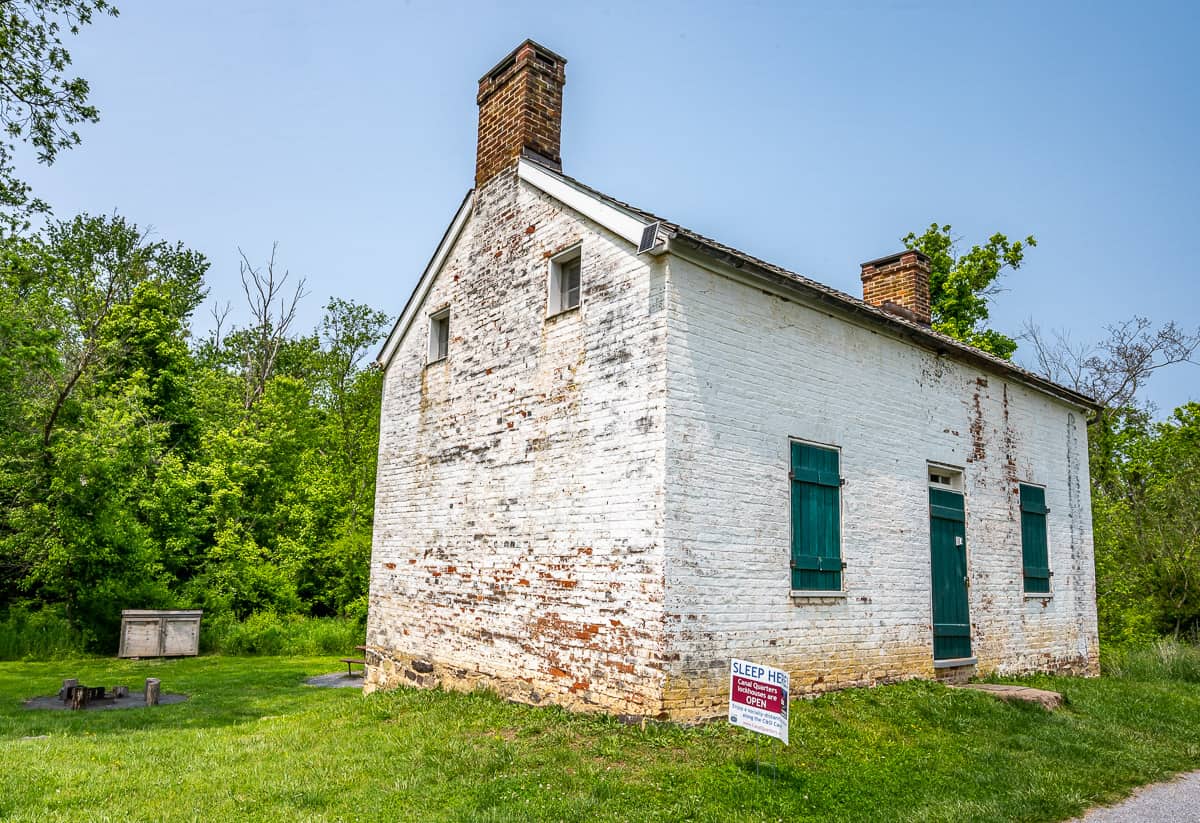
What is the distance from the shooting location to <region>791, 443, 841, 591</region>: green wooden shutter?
9.57 meters

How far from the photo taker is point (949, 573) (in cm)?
1173

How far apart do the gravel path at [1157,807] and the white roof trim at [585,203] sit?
6838 millimetres

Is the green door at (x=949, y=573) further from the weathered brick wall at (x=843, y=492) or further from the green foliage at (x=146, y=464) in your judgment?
the green foliage at (x=146, y=464)

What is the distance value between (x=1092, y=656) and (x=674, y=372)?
1108 cm

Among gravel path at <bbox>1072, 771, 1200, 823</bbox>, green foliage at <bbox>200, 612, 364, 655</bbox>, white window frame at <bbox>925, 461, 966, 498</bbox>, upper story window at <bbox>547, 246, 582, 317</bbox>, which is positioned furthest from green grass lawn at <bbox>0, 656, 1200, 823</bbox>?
green foliage at <bbox>200, 612, 364, 655</bbox>

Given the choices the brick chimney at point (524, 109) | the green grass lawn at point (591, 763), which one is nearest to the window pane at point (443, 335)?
the brick chimney at point (524, 109)

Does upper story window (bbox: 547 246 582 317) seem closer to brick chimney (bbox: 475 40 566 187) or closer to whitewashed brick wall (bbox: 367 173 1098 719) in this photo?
whitewashed brick wall (bbox: 367 173 1098 719)

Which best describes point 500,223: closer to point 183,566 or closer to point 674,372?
point 674,372

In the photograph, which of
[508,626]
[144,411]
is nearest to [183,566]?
[144,411]

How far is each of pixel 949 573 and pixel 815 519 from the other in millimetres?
3310

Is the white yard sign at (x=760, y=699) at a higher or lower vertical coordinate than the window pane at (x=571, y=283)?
lower

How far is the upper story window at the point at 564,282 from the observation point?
1039cm

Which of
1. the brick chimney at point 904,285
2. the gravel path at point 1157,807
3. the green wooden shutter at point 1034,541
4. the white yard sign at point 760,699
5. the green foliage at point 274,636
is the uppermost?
the brick chimney at point 904,285

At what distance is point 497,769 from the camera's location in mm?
7324
